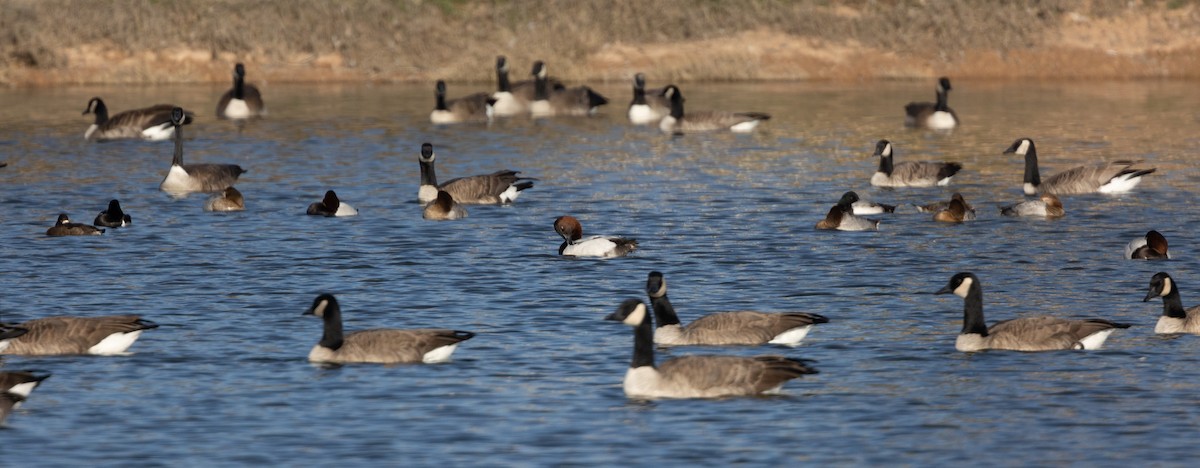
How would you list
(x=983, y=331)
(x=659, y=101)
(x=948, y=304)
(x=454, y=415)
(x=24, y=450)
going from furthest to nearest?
(x=659, y=101), (x=948, y=304), (x=983, y=331), (x=454, y=415), (x=24, y=450)

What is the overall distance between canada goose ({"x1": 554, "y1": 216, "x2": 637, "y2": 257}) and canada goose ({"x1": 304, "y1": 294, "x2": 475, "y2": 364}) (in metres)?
7.21

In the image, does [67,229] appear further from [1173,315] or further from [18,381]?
[1173,315]

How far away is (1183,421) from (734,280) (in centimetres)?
888

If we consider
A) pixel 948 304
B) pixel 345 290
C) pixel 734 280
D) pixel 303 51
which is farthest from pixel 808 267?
pixel 303 51

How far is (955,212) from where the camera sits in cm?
2875

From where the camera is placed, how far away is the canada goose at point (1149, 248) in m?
24.2

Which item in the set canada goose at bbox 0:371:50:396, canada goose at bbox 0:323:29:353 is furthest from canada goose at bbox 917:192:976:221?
canada goose at bbox 0:371:50:396

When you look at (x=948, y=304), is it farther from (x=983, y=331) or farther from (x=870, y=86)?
(x=870, y=86)

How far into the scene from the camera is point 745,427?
51.3 feet

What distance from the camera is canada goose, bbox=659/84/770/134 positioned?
145 feet

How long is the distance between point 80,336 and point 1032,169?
1958 cm

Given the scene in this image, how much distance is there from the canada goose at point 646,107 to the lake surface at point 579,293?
6.10ft

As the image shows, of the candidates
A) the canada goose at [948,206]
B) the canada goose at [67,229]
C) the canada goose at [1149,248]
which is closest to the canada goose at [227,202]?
the canada goose at [67,229]

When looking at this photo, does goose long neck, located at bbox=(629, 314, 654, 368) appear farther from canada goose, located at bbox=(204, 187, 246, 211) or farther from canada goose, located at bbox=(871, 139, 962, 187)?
canada goose, located at bbox=(871, 139, 962, 187)
